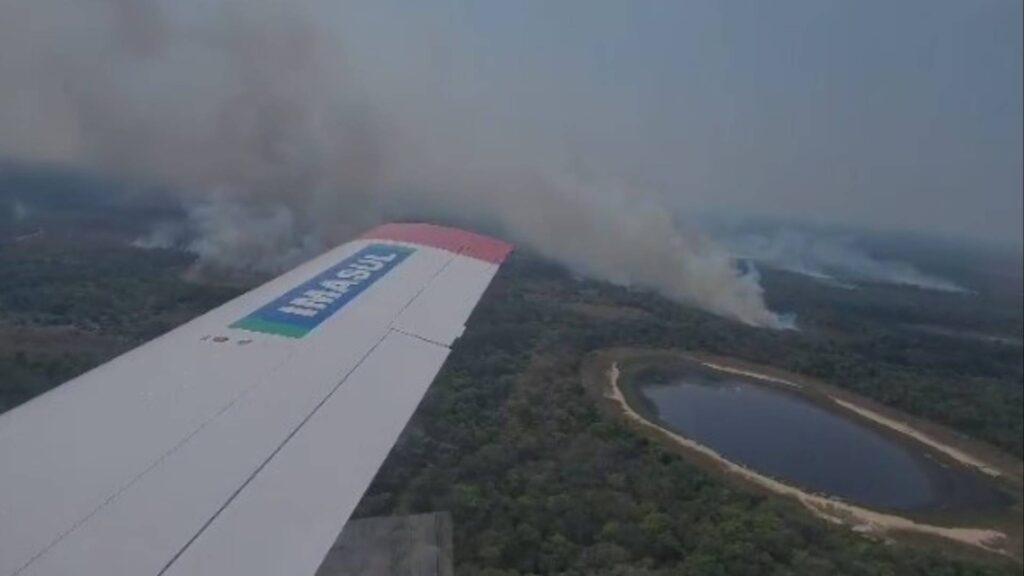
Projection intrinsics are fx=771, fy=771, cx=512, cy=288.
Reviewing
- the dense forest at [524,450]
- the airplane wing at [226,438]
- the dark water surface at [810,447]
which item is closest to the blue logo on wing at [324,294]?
the airplane wing at [226,438]

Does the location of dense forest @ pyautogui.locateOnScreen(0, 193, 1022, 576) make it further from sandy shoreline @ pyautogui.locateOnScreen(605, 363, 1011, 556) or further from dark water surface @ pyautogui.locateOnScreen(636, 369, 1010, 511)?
dark water surface @ pyautogui.locateOnScreen(636, 369, 1010, 511)

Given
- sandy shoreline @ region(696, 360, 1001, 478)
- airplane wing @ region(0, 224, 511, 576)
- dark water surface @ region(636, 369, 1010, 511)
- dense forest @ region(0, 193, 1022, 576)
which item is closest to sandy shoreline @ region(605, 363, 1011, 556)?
dark water surface @ region(636, 369, 1010, 511)

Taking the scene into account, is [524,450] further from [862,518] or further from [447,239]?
[862,518]

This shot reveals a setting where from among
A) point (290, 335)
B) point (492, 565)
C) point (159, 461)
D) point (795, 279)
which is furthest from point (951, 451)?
point (795, 279)

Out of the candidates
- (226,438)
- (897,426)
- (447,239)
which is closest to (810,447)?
(897,426)

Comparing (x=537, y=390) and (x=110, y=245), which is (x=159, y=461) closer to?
(x=110, y=245)

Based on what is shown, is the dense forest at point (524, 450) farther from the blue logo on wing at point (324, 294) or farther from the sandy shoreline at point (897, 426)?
the blue logo on wing at point (324, 294)
